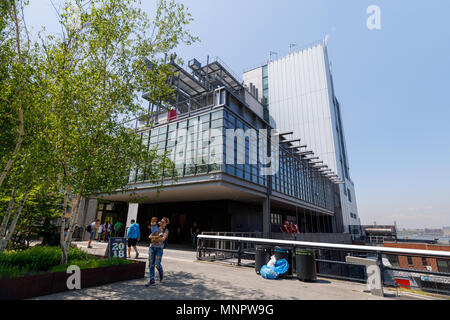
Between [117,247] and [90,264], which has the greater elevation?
[117,247]

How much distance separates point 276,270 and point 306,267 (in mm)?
981

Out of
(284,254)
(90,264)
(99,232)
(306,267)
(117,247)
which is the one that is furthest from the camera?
(99,232)

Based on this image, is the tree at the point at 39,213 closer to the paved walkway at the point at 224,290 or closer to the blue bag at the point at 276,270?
the paved walkway at the point at 224,290

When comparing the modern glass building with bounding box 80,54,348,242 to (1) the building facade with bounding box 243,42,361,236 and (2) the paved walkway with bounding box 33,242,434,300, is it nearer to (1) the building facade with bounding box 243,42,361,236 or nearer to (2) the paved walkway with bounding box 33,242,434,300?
(2) the paved walkway with bounding box 33,242,434,300

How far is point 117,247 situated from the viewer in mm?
9492

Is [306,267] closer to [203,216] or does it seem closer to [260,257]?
[260,257]

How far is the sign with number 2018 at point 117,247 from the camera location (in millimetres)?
9258

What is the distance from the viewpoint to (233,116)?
824 inches

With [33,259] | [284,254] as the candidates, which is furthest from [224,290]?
[33,259]
